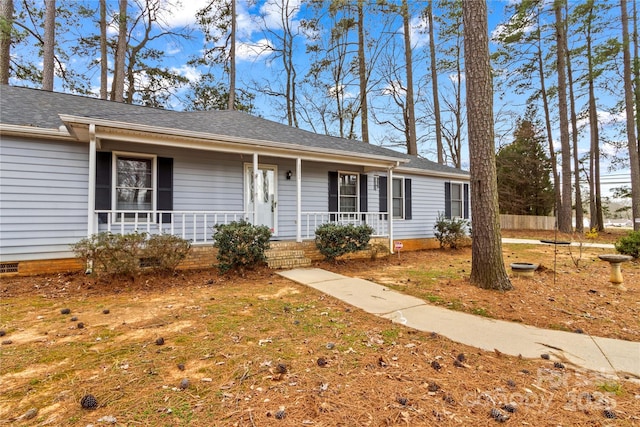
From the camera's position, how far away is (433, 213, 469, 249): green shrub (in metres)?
10.6

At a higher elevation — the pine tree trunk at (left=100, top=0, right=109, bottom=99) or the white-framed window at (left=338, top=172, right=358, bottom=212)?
the pine tree trunk at (left=100, top=0, right=109, bottom=99)

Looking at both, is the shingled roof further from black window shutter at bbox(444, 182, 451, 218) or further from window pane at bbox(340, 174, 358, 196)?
black window shutter at bbox(444, 182, 451, 218)

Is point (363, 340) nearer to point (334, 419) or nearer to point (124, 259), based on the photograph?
point (334, 419)

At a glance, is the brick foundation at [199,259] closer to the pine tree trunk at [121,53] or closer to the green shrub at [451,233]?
the green shrub at [451,233]

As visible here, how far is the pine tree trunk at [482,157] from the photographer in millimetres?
4816

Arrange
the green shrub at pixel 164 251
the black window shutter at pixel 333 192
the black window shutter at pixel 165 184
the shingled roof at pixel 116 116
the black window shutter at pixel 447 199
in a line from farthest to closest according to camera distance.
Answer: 1. the black window shutter at pixel 447 199
2. the black window shutter at pixel 333 192
3. the black window shutter at pixel 165 184
4. the shingled roof at pixel 116 116
5. the green shrub at pixel 164 251

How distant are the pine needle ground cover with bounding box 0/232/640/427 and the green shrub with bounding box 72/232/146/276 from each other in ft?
2.27

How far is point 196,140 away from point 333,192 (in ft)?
13.7

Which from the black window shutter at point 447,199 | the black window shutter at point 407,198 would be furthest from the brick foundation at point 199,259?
the black window shutter at point 447,199

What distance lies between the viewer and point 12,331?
10.4 feet

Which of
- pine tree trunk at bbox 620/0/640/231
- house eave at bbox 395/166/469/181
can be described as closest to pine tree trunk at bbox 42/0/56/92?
house eave at bbox 395/166/469/181

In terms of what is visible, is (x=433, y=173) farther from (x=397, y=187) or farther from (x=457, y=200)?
(x=457, y=200)

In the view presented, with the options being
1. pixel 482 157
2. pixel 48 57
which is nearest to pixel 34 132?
pixel 48 57

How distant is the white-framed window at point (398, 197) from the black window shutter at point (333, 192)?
2.32 metres
